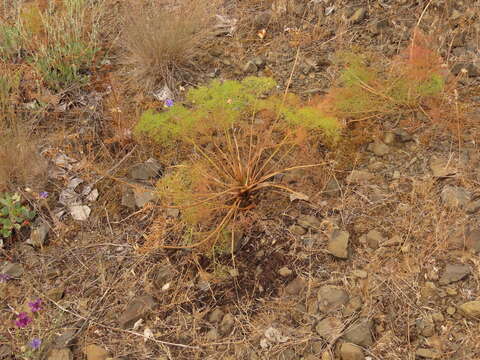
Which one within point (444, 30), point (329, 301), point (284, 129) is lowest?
point (329, 301)

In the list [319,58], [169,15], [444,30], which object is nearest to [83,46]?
[169,15]

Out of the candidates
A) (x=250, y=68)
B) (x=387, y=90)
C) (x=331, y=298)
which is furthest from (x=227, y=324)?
(x=250, y=68)

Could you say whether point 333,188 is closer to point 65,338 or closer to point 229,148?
point 229,148

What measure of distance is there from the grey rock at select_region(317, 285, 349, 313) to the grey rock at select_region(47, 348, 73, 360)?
1.06 m

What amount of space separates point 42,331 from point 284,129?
148 centimetres

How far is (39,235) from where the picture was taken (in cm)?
237

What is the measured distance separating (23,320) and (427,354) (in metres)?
1.66

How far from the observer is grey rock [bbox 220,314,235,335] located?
1.92 m

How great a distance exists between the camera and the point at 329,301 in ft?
6.20

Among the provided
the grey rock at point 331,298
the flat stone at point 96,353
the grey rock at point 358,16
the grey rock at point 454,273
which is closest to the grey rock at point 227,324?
the grey rock at point 331,298

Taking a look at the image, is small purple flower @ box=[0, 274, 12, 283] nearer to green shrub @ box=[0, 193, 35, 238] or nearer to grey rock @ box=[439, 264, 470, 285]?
green shrub @ box=[0, 193, 35, 238]

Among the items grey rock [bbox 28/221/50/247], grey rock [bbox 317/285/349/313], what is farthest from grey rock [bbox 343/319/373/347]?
grey rock [bbox 28/221/50/247]

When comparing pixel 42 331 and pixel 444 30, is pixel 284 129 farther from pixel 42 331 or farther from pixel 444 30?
pixel 42 331

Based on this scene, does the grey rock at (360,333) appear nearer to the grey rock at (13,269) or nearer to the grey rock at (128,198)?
the grey rock at (128,198)
